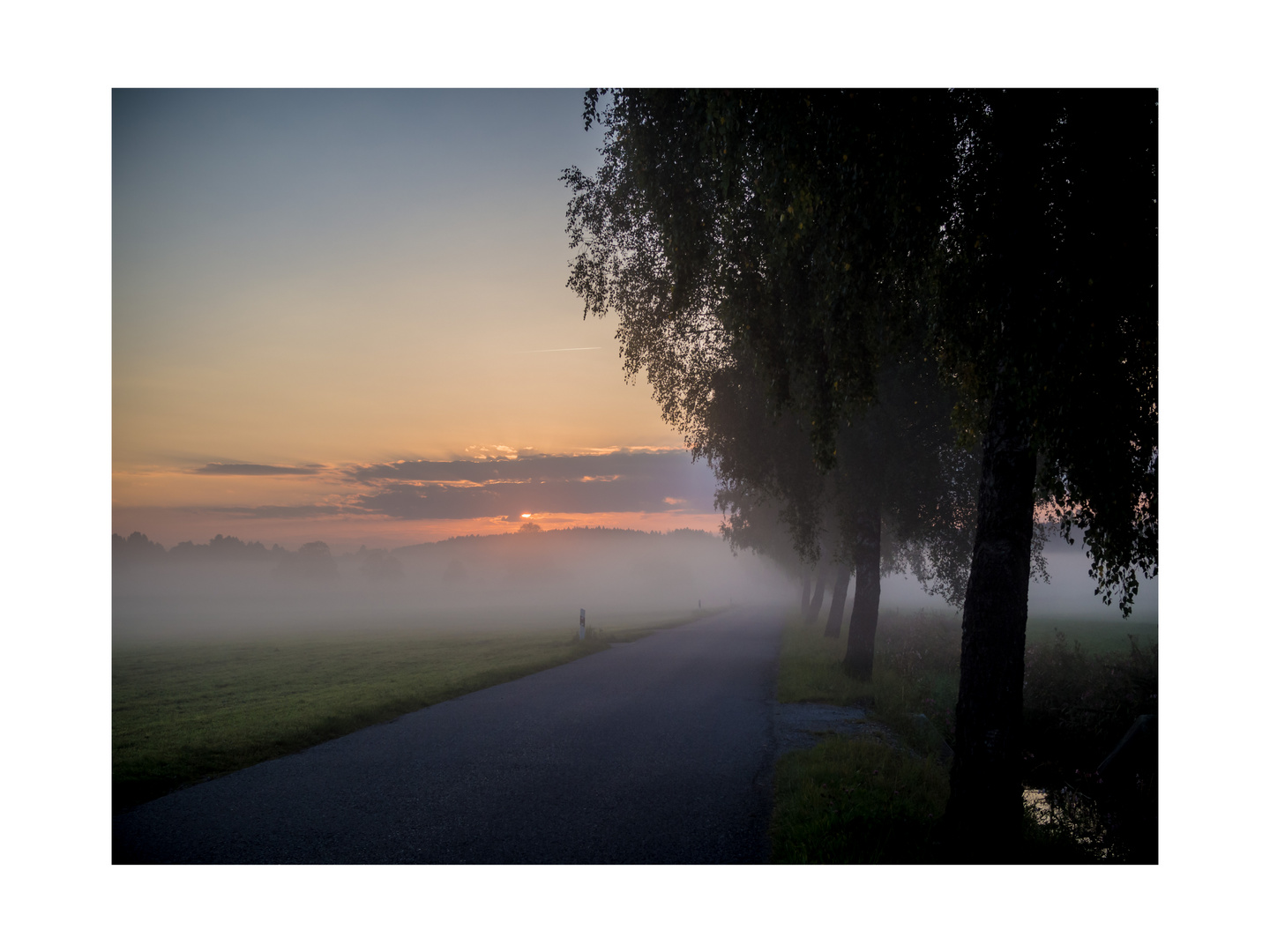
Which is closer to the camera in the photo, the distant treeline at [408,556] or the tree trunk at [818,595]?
the tree trunk at [818,595]

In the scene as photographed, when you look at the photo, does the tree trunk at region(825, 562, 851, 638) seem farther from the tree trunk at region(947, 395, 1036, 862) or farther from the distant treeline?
the distant treeline

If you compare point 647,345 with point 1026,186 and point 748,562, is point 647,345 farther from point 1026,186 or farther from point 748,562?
point 748,562

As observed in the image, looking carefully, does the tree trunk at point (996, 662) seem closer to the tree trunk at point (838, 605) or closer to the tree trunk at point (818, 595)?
the tree trunk at point (838, 605)

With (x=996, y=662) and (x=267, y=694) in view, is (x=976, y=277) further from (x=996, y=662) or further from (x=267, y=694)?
(x=267, y=694)

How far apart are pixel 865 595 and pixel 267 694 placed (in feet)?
50.1

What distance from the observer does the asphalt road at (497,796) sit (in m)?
4.71

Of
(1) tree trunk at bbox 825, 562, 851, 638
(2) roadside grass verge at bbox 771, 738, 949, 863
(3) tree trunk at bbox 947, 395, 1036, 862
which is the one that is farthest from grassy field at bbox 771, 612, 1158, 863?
(1) tree trunk at bbox 825, 562, 851, 638

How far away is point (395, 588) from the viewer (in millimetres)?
135375

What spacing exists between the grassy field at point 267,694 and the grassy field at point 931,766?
6354 millimetres

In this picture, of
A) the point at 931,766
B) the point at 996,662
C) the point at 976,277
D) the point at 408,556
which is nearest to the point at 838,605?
the point at 931,766

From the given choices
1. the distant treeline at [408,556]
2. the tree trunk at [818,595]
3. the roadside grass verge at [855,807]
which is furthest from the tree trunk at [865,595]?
the distant treeline at [408,556]

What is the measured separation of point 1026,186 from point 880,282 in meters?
1.35

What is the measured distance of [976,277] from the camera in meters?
5.17

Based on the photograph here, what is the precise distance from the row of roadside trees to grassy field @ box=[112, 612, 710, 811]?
7653 mm
